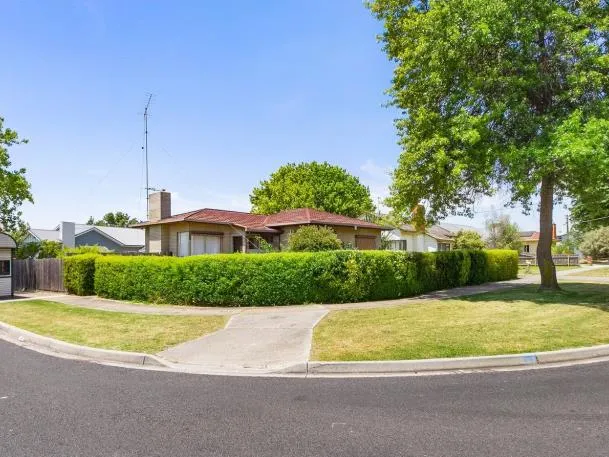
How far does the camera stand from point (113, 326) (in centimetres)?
1142

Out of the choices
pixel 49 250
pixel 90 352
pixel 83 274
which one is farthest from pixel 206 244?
pixel 90 352

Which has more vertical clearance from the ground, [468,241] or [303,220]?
[303,220]

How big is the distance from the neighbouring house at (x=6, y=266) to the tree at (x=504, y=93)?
18.1m

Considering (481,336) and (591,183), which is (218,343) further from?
(591,183)

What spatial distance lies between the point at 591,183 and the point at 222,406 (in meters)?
14.2

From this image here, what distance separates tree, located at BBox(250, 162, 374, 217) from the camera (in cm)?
4569

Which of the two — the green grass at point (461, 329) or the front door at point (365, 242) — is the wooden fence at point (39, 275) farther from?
the front door at point (365, 242)

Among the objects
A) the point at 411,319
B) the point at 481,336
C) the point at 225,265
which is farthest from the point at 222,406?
the point at 225,265

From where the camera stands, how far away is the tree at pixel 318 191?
45688 mm

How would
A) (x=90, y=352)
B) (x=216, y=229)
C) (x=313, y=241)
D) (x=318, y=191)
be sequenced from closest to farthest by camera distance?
(x=90, y=352) < (x=313, y=241) < (x=216, y=229) < (x=318, y=191)

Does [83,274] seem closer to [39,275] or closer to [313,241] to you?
[39,275]

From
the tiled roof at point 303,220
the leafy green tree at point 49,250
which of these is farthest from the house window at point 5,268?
the tiled roof at point 303,220

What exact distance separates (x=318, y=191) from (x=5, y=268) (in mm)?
29654

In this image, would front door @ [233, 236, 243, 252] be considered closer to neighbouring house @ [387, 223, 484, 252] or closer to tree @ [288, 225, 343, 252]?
tree @ [288, 225, 343, 252]
